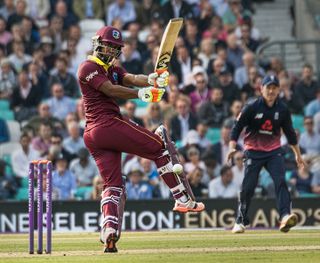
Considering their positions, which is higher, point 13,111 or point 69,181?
point 13,111

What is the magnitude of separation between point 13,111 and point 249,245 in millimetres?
8132

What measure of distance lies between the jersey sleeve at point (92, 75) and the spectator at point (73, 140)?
7.50 meters

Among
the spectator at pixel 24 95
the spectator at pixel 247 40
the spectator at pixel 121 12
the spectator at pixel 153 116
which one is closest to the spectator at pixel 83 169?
the spectator at pixel 153 116

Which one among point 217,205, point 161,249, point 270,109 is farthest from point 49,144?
point 161,249

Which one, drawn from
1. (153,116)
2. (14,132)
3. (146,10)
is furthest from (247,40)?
(14,132)

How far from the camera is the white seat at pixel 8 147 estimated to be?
18688 mm

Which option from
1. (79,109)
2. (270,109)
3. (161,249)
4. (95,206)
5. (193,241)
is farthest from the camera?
(79,109)

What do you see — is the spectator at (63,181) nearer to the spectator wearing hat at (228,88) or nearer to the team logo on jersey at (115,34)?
the spectator wearing hat at (228,88)

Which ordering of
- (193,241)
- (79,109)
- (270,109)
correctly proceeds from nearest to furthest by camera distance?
(193,241) → (270,109) → (79,109)

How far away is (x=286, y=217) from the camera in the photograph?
1313 cm

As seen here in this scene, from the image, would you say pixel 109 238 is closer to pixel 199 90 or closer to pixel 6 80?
pixel 199 90

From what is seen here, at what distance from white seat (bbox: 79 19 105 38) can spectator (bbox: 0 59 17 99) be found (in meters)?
1.96

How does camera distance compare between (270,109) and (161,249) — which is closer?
(161,249)

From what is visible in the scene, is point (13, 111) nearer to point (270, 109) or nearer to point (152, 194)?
point (152, 194)
